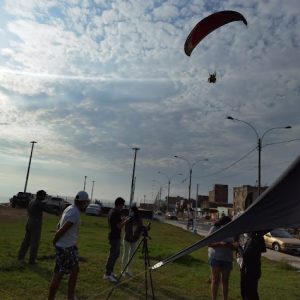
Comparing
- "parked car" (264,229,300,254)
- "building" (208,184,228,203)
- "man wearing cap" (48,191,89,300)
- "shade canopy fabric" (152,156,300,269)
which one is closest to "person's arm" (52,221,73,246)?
"man wearing cap" (48,191,89,300)

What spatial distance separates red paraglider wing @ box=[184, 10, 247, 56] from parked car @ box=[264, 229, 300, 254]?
19.2m

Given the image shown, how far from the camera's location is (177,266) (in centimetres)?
1365

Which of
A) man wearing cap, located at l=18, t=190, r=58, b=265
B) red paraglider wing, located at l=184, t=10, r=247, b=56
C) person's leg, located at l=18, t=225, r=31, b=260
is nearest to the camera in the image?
red paraglider wing, located at l=184, t=10, r=247, b=56

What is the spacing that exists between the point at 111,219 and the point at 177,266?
4523 millimetres

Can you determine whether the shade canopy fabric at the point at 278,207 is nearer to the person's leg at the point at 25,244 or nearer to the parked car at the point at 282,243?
the person's leg at the point at 25,244

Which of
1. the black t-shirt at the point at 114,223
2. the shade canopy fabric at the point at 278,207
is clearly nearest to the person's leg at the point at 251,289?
the shade canopy fabric at the point at 278,207

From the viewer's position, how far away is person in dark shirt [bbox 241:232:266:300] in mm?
7391

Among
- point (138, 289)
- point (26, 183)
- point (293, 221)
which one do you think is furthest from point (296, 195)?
point (26, 183)

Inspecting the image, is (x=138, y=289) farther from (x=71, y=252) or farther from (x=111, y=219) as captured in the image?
(x=71, y=252)

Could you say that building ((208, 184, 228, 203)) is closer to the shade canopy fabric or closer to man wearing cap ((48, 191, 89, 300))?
man wearing cap ((48, 191, 89, 300))

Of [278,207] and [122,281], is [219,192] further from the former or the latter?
[278,207]

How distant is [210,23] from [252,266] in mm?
5023

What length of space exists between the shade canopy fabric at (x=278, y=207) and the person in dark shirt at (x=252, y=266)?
3.18m

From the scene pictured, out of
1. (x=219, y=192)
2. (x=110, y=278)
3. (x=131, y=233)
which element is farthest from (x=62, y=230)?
(x=219, y=192)
